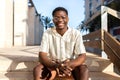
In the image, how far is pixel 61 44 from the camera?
3434 mm

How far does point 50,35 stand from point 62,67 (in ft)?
1.70

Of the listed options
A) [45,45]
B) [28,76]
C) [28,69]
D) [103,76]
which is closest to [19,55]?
[28,69]

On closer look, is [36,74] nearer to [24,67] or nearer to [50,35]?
[50,35]

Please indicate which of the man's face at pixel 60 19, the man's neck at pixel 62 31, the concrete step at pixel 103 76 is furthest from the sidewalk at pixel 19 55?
the man's face at pixel 60 19

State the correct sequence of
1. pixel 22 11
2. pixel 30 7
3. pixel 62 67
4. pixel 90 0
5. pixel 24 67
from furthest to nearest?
pixel 90 0
pixel 30 7
pixel 22 11
pixel 24 67
pixel 62 67

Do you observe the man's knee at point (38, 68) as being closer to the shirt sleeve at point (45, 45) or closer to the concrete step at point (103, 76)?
the shirt sleeve at point (45, 45)

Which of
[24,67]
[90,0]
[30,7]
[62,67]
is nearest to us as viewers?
[62,67]

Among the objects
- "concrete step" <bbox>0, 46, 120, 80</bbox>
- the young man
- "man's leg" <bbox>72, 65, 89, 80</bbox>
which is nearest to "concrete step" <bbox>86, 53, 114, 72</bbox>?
"concrete step" <bbox>0, 46, 120, 80</bbox>

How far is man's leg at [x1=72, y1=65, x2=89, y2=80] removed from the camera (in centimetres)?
313

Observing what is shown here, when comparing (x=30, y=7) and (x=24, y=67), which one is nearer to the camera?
(x=24, y=67)

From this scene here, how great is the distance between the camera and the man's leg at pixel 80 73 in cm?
313

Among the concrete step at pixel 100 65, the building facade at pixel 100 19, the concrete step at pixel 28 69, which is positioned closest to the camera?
the concrete step at pixel 28 69

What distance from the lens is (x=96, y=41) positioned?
541 cm

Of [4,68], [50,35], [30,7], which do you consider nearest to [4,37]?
[4,68]
